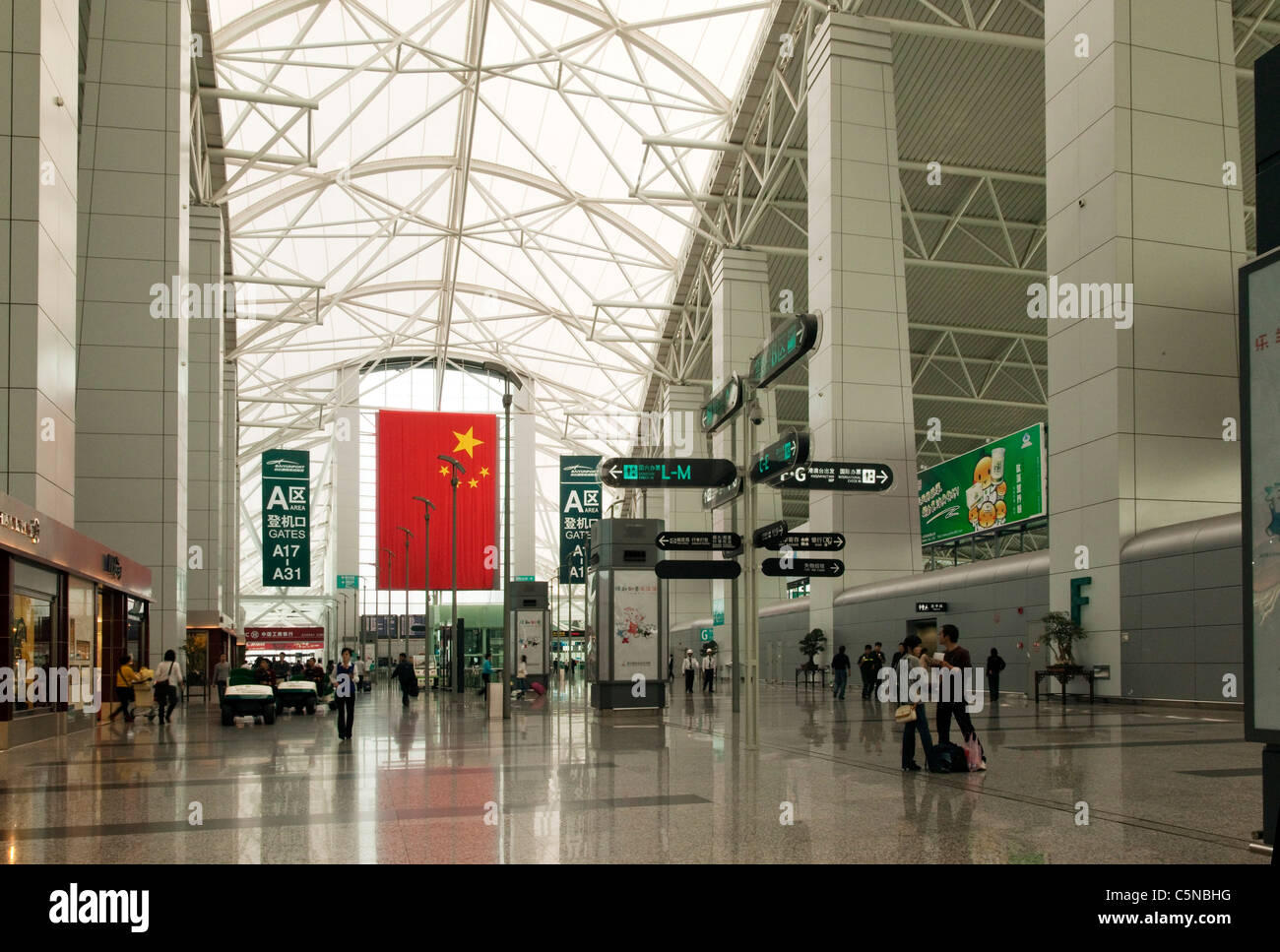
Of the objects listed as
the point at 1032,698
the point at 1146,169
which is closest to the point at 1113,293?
the point at 1146,169

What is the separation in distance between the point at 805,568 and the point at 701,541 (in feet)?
5.73

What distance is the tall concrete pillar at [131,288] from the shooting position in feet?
90.8

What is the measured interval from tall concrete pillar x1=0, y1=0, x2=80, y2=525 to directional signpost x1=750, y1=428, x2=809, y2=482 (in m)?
11.0

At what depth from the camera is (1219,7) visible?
21938 millimetres

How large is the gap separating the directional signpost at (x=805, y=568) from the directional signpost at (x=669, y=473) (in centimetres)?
173

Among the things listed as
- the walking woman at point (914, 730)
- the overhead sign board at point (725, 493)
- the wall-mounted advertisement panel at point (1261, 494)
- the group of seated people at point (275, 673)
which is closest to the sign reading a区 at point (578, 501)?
the group of seated people at point (275, 673)

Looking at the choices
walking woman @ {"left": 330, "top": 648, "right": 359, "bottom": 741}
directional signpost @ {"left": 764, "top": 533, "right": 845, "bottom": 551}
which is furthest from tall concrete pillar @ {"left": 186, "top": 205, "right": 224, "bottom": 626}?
directional signpost @ {"left": 764, "top": 533, "right": 845, "bottom": 551}

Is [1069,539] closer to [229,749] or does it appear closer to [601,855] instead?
[229,749]

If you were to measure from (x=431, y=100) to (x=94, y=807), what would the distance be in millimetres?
40182

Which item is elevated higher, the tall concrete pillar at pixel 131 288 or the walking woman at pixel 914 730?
the tall concrete pillar at pixel 131 288

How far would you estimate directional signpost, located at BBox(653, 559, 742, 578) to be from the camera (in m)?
14.8

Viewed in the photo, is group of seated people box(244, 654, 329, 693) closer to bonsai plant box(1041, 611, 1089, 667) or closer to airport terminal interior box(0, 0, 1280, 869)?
airport terminal interior box(0, 0, 1280, 869)

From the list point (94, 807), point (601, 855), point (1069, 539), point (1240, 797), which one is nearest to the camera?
point (601, 855)

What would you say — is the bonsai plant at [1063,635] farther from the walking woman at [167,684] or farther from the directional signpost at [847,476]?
the walking woman at [167,684]
